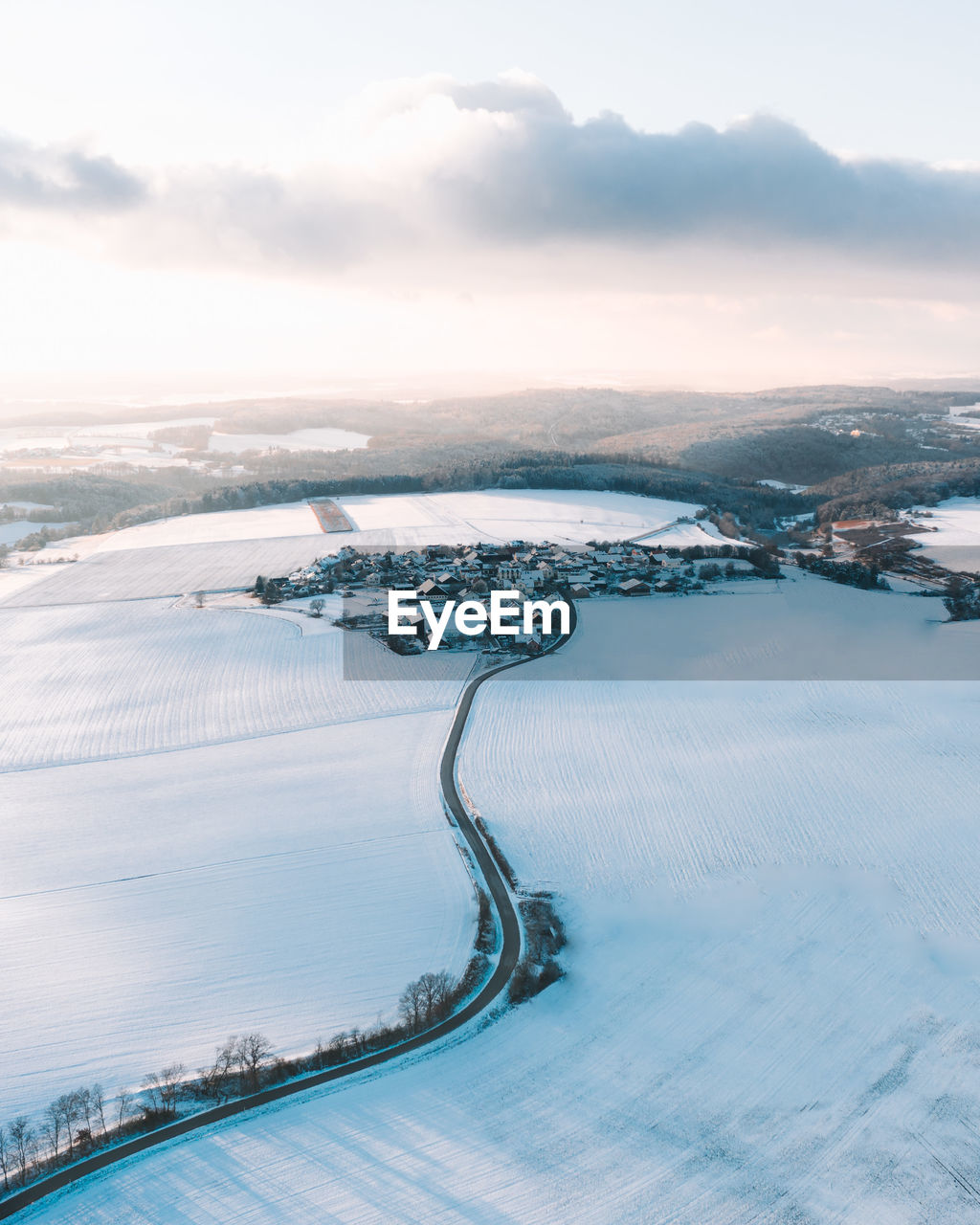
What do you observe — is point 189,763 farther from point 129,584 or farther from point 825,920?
point 129,584

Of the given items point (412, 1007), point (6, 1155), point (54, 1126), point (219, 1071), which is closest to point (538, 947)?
point (412, 1007)

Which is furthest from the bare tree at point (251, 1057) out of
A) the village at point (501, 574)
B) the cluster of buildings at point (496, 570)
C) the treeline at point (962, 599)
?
the treeline at point (962, 599)

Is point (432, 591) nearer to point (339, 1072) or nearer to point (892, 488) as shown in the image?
point (339, 1072)

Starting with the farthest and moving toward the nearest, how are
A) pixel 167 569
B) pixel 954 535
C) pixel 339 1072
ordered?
pixel 954 535
pixel 167 569
pixel 339 1072

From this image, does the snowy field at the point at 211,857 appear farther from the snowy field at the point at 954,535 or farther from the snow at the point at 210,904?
the snowy field at the point at 954,535

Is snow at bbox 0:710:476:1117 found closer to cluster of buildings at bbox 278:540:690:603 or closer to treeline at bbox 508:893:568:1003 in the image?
treeline at bbox 508:893:568:1003

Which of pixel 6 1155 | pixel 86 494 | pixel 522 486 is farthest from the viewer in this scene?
pixel 86 494
